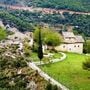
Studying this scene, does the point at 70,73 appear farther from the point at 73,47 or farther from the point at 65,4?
the point at 65,4

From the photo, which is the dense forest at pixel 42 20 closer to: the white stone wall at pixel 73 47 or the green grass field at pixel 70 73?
the white stone wall at pixel 73 47

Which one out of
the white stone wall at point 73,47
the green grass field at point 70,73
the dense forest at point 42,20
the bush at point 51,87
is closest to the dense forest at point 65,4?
the dense forest at point 42,20

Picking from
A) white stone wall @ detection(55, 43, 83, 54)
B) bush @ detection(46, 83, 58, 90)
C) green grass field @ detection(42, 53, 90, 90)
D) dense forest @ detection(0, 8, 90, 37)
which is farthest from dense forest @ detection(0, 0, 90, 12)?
bush @ detection(46, 83, 58, 90)

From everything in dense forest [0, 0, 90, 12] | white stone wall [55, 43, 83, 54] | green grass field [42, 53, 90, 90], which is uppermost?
green grass field [42, 53, 90, 90]

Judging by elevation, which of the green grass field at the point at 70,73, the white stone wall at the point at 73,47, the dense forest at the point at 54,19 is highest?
the green grass field at the point at 70,73

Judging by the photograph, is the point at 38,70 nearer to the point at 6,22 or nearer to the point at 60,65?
the point at 60,65

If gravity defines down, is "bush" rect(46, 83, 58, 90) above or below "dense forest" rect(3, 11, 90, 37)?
above

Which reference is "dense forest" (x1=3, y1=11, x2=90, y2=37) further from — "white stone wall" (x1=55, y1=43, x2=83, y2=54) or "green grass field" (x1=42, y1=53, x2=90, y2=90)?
"green grass field" (x1=42, y1=53, x2=90, y2=90)

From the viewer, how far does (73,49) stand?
244 ft

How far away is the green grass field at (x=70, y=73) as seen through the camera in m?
45.8

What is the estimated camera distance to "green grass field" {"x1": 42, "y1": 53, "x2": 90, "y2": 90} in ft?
150

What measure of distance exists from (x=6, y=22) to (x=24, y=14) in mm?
17499

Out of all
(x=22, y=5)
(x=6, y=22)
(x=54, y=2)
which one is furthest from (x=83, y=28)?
(x=22, y=5)

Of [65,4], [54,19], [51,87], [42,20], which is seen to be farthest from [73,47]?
[65,4]
